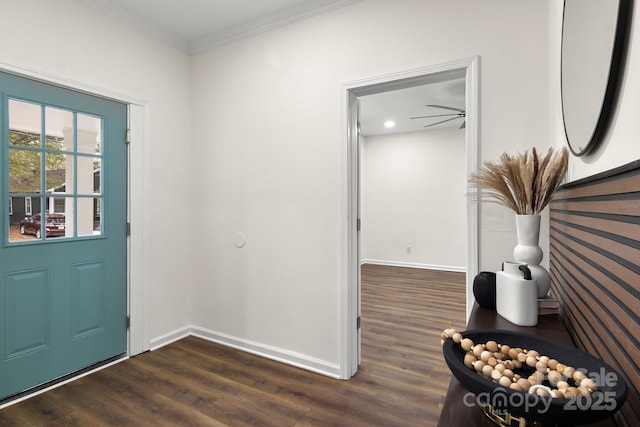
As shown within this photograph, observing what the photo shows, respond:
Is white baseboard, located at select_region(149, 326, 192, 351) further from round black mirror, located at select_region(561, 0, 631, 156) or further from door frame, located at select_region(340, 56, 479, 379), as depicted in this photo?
round black mirror, located at select_region(561, 0, 631, 156)

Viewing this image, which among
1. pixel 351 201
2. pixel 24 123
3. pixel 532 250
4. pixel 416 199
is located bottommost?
pixel 532 250

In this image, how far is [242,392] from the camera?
2.18 m

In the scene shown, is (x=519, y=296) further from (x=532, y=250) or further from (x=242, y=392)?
(x=242, y=392)

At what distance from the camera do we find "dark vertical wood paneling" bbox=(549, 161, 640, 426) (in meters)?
0.61

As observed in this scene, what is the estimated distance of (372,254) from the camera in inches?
274

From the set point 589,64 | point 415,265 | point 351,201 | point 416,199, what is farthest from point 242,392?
point 416,199

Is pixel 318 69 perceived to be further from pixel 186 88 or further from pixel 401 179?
pixel 401 179

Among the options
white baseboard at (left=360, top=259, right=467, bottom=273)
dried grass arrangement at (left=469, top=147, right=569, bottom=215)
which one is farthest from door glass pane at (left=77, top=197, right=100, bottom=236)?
white baseboard at (left=360, top=259, right=467, bottom=273)

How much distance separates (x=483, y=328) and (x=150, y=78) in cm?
308

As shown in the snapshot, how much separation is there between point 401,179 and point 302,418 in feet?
17.8

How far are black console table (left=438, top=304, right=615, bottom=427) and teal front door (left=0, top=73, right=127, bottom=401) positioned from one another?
102 inches

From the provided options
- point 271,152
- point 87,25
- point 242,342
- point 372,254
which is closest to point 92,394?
point 242,342

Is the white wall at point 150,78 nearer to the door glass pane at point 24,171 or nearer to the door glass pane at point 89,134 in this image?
the door glass pane at point 89,134

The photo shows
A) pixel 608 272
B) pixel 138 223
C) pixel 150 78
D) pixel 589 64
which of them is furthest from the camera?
pixel 150 78
